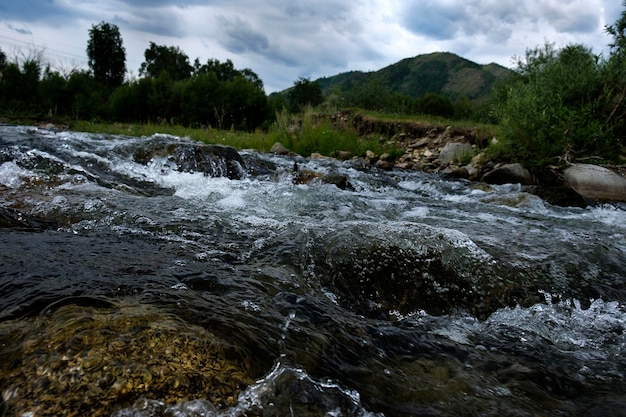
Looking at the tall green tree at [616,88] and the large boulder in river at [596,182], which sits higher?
the tall green tree at [616,88]

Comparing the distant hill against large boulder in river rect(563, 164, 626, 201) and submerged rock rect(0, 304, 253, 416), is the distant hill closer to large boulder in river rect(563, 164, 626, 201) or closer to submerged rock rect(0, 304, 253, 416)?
large boulder in river rect(563, 164, 626, 201)

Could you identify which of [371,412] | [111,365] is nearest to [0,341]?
[111,365]

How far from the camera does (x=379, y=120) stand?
16.3 metres

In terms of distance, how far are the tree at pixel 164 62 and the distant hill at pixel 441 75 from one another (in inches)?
3035

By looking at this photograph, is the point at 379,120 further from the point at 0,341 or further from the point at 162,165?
the point at 0,341

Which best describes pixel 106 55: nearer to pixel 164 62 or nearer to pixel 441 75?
pixel 164 62

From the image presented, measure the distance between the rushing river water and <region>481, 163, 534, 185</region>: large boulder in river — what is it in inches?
169

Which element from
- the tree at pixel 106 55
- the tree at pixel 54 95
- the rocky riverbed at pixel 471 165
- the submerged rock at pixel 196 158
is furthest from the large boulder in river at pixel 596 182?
the tree at pixel 106 55

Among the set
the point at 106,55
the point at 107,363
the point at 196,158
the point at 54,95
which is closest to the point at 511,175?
the point at 196,158

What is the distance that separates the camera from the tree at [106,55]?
5719 cm

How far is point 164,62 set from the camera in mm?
65625

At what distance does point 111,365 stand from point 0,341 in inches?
17.3

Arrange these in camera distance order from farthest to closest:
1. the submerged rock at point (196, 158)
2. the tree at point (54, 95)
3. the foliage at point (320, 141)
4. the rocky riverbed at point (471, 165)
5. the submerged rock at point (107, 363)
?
the tree at point (54, 95) → the foliage at point (320, 141) → the rocky riverbed at point (471, 165) → the submerged rock at point (196, 158) → the submerged rock at point (107, 363)

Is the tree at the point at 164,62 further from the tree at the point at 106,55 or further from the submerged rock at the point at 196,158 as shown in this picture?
the submerged rock at the point at 196,158
